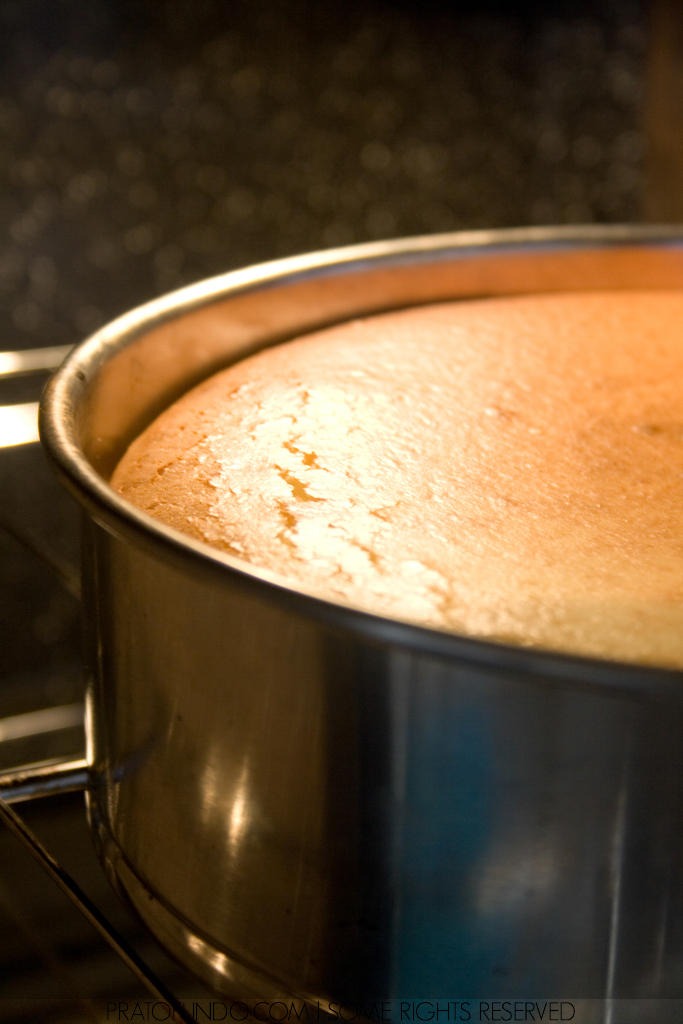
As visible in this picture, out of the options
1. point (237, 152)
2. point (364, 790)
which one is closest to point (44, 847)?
point (364, 790)

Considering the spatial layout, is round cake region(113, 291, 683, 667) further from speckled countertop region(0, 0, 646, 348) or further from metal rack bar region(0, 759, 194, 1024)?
speckled countertop region(0, 0, 646, 348)

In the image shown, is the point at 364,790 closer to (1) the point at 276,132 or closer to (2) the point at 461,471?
(2) the point at 461,471

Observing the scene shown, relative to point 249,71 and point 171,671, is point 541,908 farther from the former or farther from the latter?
point 249,71

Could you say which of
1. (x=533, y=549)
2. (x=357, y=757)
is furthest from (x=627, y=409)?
(x=357, y=757)

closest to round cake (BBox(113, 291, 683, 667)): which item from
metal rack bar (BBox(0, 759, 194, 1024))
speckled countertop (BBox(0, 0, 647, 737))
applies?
metal rack bar (BBox(0, 759, 194, 1024))

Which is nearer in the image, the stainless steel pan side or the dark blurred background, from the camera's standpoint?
the stainless steel pan side

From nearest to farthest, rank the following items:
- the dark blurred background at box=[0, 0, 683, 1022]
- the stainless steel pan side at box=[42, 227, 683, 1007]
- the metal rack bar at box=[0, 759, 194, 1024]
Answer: the stainless steel pan side at box=[42, 227, 683, 1007] → the metal rack bar at box=[0, 759, 194, 1024] → the dark blurred background at box=[0, 0, 683, 1022]

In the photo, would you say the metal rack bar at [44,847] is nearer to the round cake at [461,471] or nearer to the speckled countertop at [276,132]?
the round cake at [461,471]

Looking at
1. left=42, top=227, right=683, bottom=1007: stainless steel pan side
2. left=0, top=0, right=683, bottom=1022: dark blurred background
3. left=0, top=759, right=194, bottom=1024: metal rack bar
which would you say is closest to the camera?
left=42, top=227, right=683, bottom=1007: stainless steel pan side
